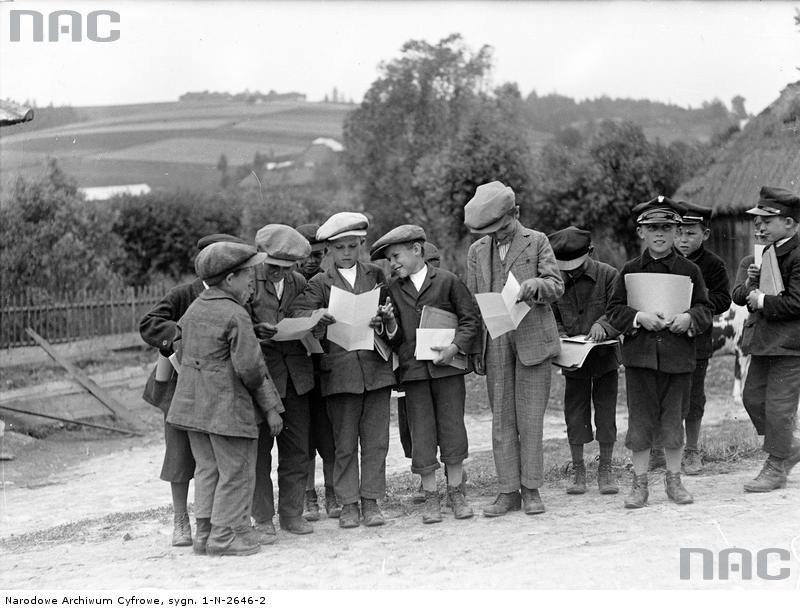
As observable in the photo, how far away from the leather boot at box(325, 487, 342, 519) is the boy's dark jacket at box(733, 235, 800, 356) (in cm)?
296

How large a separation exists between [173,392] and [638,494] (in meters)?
2.99

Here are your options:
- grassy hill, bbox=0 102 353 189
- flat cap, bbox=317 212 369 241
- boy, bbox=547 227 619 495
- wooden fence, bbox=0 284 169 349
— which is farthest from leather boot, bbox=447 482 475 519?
grassy hill, bbox=0 102 353 189

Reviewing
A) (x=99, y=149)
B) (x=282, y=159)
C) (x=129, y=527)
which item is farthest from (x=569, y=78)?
(x=129, y=527)

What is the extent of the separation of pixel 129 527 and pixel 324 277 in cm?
241

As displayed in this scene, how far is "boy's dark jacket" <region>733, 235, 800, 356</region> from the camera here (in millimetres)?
5984

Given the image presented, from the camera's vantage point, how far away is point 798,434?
26.2 ft

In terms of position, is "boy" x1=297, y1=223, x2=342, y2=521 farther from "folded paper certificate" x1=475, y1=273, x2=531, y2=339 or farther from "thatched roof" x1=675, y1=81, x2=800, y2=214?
"thatched roof" x1=675, y1=81, x2=800, y2=214

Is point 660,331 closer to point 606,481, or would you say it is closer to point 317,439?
point 606,481

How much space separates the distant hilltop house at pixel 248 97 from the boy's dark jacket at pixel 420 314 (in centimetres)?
3245

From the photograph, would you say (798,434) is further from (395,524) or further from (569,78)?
(569,78)

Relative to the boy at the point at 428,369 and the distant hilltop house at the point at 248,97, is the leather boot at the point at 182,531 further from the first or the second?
the distant hilltop house at the point at 248,97

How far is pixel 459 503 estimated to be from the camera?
19.7 ft

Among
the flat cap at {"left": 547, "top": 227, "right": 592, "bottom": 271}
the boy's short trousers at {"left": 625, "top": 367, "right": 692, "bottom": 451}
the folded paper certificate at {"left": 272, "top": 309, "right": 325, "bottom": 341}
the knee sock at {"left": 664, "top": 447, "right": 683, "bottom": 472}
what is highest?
the flat cap at {"left": 547, "top": 227, "right": 592, "bottom": 271}

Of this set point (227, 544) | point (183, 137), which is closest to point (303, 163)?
point (183, 137)
